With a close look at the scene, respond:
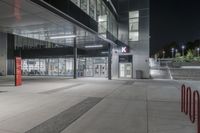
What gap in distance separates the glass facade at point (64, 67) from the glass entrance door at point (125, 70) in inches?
107

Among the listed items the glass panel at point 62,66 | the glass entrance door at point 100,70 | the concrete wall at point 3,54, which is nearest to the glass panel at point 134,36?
the glass entrance door at point 100,70

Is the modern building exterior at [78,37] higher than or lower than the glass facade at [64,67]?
higher

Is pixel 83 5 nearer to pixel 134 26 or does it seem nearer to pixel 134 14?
pixel 134 26

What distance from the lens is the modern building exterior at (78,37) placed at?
12.3 meters

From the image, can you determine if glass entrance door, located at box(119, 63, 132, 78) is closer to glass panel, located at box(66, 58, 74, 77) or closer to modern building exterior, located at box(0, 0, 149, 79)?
modern building exterior, located at box(0, 0, 149, 79)

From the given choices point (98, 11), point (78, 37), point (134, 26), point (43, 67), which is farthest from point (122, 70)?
point (43, 67)

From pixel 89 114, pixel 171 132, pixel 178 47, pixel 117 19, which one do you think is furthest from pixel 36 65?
pixel 178 47

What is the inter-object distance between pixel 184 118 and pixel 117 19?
23424 millimetres

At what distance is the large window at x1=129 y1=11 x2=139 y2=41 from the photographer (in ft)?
87.4

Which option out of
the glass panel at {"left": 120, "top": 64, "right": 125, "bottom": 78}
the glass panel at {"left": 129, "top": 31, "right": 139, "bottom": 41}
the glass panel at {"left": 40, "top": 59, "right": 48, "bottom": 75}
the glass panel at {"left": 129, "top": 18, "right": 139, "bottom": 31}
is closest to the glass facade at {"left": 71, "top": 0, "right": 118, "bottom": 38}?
the glass panel at {"left": 129, "top": 18, "right": 139, "bottom": 31}

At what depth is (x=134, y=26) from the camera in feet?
88.3

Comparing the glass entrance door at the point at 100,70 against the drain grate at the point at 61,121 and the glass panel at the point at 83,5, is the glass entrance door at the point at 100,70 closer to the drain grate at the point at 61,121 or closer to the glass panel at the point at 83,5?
the glass panel at the point at 83,5

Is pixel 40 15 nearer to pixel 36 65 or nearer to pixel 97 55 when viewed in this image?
pixel 97 55

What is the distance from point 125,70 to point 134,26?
623 cm
